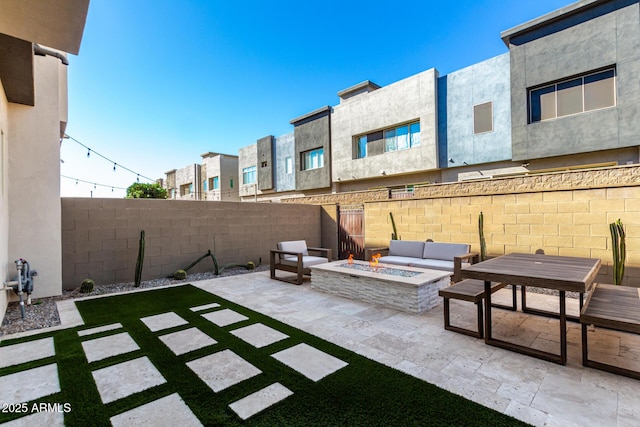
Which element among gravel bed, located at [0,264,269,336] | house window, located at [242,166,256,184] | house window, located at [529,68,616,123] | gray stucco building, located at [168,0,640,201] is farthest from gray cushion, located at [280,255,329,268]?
house window, located at [242,166,256,184]

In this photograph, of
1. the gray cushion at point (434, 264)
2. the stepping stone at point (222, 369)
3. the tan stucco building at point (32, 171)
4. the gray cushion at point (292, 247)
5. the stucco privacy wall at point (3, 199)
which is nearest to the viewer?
the stepping stone at point (222, 369)

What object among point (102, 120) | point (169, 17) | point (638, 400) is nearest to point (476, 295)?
point (638, 400)

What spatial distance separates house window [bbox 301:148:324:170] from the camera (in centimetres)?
1569

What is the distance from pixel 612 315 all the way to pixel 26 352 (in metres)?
5.50

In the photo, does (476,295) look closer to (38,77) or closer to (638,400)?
(638,400)

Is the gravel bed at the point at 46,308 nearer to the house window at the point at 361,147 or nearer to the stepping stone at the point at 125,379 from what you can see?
the stepping stone at the point at 125,379

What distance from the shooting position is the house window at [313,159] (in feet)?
51.5

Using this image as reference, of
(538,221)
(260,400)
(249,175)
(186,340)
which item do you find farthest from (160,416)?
(249,175)

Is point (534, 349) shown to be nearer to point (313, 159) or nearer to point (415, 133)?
point (415, 133)

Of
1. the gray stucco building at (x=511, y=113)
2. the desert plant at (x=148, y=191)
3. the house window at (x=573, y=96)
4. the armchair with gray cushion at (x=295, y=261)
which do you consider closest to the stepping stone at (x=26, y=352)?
the armchair with gray cushion at (x=295, y=261)

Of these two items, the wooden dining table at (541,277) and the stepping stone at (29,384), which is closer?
the stepping stone at (29,384)

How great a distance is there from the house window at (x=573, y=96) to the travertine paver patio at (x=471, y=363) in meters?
7.08

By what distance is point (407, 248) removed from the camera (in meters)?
6.57

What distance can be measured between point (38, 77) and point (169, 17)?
13.8ft
